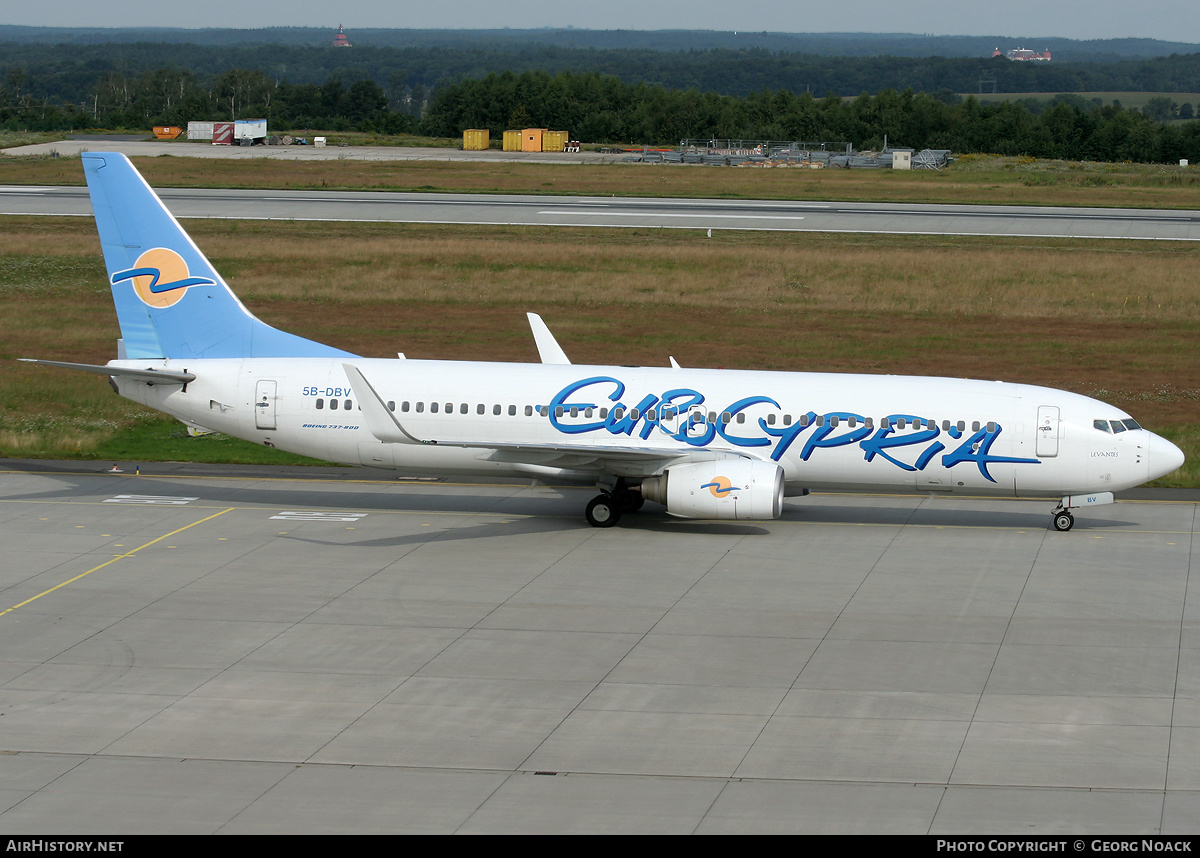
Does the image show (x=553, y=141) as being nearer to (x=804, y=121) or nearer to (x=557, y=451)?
(x=804, y=121)

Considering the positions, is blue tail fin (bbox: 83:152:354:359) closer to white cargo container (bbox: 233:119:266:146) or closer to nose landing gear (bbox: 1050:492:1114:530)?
nose landing gear (bbox: 1050:492:1114:530)

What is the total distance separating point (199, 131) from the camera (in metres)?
175

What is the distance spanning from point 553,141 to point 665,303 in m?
101

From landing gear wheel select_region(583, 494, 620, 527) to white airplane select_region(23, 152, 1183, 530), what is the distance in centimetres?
4

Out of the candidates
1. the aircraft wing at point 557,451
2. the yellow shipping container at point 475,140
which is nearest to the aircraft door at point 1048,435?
the aircraft wing at point 557,451

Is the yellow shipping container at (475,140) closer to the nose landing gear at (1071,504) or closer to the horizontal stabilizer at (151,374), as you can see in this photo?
the horizontal stabilizer at (151,374)

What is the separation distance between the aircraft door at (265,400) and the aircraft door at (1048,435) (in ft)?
61.4

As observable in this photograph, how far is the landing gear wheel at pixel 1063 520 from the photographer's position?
32.6 metres

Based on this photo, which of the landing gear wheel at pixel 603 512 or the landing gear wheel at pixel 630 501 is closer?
the landing gear wheel at pixel 603 512

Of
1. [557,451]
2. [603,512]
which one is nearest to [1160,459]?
[603,512]

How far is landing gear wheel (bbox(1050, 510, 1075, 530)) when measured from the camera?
32594 millimetres

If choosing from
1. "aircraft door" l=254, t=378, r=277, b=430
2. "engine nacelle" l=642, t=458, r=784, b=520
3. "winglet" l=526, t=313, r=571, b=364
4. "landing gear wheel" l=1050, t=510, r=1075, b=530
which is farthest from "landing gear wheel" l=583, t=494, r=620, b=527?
"landing gear wheel" l=1050, t=510, r=1075, b=530

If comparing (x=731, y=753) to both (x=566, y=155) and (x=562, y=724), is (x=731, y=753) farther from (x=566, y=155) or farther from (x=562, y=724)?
(x=566, y=155)

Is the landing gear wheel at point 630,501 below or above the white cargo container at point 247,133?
below
